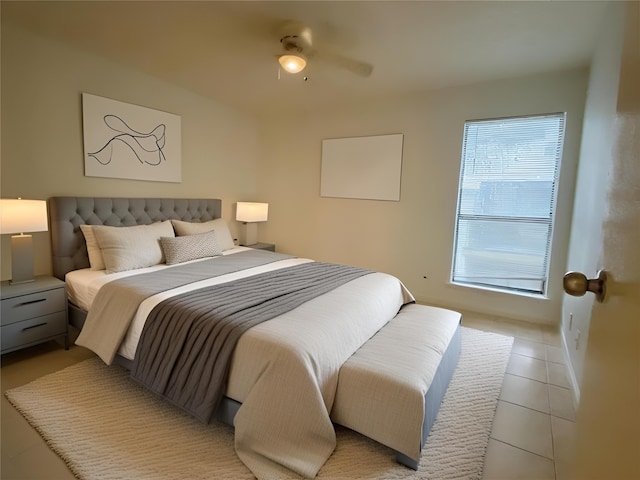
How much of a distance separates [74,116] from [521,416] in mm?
4243

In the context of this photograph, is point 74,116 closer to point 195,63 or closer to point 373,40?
point 195,63

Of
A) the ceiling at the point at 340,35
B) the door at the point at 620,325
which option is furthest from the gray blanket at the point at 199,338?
the ceiling at the point at 340,35

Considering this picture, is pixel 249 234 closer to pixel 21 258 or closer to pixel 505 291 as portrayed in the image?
pixel 21 258

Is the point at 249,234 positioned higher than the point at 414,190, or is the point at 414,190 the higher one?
the point at 414,190

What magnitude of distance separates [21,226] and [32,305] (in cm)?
59

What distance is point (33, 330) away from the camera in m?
2.41

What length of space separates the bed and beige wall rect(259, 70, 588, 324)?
123 centimetres

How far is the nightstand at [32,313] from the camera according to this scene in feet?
7.47

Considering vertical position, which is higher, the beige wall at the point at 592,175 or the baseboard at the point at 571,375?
the beige wall at the point at 592,175

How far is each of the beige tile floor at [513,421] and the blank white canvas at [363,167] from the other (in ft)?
7.29

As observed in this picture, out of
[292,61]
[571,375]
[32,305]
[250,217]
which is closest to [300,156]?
[250,217]

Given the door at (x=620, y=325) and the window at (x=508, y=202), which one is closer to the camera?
the door at (x=620, y=325)

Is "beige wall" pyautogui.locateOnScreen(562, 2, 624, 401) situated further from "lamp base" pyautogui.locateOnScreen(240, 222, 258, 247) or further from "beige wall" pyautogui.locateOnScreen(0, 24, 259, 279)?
"beige wall" pyautogui.locateOnScreen(0, 24, 259, 279)

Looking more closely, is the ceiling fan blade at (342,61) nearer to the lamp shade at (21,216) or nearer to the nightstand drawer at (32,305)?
the lamp shade at (21,216)
